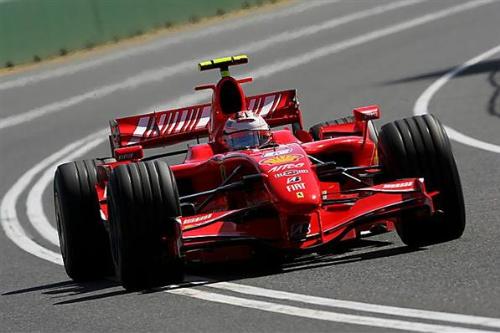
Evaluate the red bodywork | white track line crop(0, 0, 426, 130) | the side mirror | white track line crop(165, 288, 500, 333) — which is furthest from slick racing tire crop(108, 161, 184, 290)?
white track line crop(0, 0, 426, 130)

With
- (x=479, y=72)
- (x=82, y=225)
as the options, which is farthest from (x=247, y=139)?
(x=479, y=72)

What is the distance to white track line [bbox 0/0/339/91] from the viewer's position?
89.2 ft

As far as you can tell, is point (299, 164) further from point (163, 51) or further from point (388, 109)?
point (163, 51)

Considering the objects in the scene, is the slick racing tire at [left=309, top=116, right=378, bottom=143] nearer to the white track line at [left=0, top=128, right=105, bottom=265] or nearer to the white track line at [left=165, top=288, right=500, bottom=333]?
the white track line at [left=0, top=128, right=105, bottom=265]

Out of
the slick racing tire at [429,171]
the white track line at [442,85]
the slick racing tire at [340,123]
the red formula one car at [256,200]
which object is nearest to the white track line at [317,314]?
the red formula one car at [256,200]

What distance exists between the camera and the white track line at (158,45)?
27188mm

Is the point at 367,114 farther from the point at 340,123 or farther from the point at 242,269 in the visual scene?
the point at 242,269

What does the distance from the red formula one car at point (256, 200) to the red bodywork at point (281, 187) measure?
0.01 meters

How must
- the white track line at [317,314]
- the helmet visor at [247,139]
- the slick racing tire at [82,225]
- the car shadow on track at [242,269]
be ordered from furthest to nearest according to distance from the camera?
the helmet visor at [247,139], the slick racing tire at [82,225], the car shadow on track at [242,269], the white track line at [317,314]

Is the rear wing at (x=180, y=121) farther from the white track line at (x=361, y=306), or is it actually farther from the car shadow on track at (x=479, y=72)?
the car shadow on track at (x=479, y=72)

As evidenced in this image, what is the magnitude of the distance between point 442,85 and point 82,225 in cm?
1192

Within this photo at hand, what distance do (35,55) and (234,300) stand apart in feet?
70.7

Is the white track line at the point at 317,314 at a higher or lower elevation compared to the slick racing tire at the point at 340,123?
lower

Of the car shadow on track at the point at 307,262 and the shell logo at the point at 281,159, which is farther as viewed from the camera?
the shell logo at the point at 281,159
